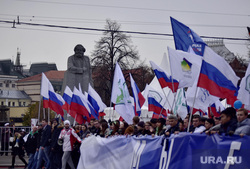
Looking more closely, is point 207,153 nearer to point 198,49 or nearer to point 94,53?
point 198,49

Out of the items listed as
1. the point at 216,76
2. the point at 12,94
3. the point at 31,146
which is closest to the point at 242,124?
the point at 216,76

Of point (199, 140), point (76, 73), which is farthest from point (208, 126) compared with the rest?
point (76, 73)

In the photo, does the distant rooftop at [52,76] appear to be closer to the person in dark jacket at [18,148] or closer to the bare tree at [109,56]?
the bare tree at [109,56]

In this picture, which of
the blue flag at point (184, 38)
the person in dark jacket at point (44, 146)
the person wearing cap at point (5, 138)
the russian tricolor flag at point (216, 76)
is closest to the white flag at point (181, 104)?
the blue flag at point (184, 38)

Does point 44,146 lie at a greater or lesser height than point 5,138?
greater

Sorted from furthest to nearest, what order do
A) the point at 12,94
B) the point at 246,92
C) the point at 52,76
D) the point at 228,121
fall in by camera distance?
the point at 12,94, the point at 52,76, the point at 246,92, the point at 228,121

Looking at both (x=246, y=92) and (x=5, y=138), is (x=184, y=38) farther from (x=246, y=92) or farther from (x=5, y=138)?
(x=5, y=138)

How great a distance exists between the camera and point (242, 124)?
922 cm

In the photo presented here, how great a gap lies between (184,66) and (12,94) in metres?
145

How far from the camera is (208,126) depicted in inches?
432

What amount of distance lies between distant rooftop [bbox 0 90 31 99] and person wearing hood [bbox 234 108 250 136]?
146 m

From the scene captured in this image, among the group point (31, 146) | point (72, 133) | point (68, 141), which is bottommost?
point (31, 146)

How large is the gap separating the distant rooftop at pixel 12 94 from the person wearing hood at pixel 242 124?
14622 centimetres

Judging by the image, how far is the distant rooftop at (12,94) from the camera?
153m
